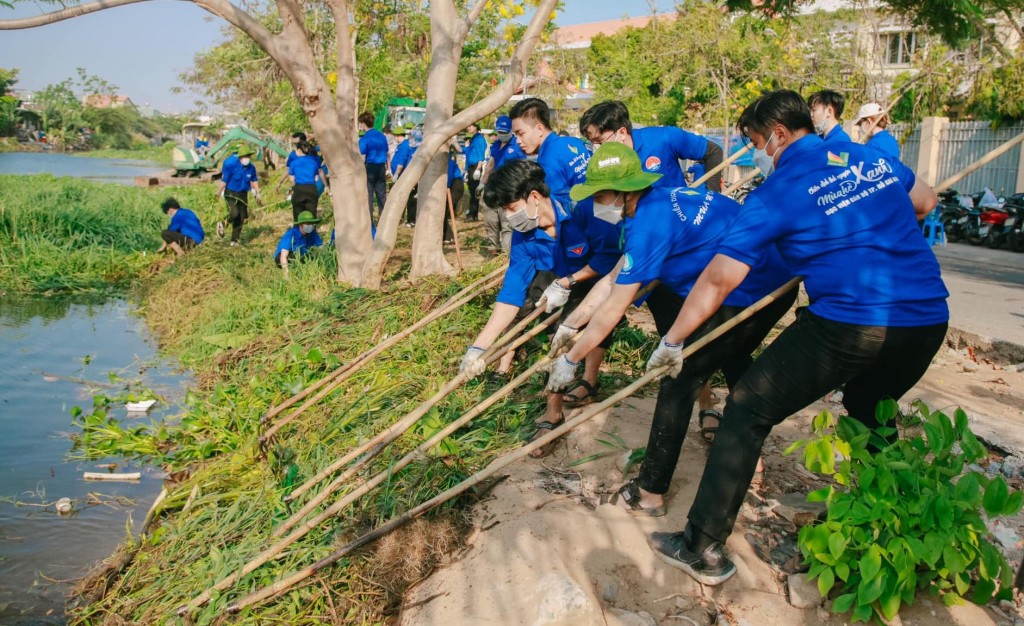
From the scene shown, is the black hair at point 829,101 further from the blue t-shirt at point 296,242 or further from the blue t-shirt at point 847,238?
the blue t-shirt at point 296,242

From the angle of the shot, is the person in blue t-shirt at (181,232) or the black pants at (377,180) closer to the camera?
the person in blue t-shirt at (181,232)

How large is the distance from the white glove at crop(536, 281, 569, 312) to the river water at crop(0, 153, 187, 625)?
268 centimetres

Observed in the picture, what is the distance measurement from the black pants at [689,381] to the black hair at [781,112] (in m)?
0.62

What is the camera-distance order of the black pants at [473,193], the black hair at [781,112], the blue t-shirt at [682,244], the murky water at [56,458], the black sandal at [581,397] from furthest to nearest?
the black pants at [473,193] → the black sandal at [581,397] → the murky water at [56,458] → the blue t-shirt at [682,244] → the black hair at [781,112]

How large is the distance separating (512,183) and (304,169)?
744 centimetres

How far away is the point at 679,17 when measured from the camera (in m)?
16.9

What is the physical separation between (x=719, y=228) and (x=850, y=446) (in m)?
1.00

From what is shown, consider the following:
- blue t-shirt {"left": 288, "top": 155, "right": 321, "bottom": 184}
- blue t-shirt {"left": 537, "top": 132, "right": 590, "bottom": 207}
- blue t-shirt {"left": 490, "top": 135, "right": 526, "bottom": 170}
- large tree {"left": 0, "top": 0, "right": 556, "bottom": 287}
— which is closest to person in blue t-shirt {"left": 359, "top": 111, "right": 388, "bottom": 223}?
blue t-shirt {"left": 288, "top": 155, "right": 321, "bottom": 184}

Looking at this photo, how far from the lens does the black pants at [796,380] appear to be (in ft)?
8.59

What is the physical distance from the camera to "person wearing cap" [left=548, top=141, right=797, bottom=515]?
122 inches

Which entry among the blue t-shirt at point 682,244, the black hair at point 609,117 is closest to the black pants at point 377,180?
the black hair at point 609,117

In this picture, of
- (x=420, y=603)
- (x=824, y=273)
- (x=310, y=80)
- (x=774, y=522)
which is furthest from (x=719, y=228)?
(x=310, y=80)

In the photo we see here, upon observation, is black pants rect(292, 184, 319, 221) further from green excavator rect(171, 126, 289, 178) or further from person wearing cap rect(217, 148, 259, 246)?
green excavator rect(171, 126, 289, 178)

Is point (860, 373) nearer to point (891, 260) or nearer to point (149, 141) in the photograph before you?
point (891, 260)
